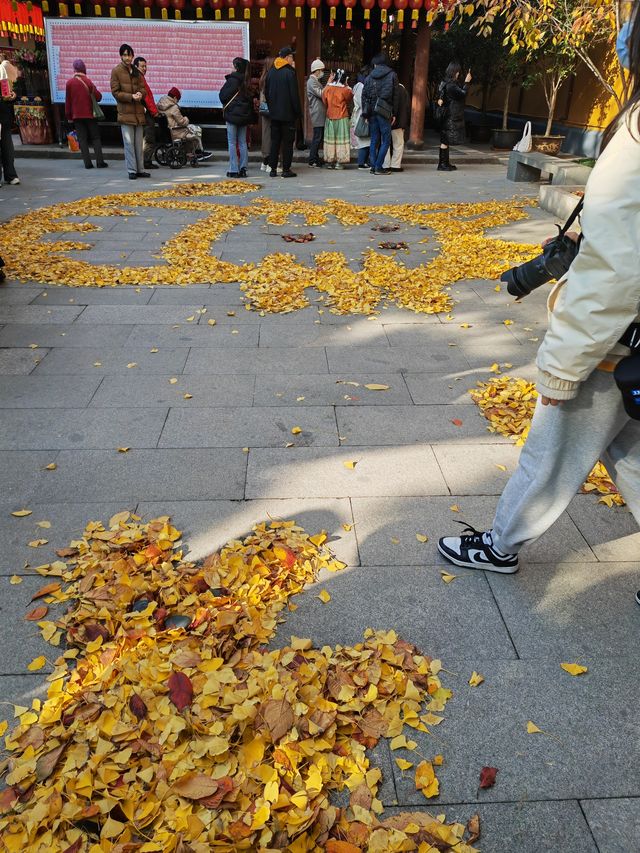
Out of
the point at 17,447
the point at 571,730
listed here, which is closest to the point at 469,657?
the point at 571,730

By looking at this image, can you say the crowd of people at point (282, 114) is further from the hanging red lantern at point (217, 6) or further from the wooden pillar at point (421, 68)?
the hanging red lantern at point (217, 6)

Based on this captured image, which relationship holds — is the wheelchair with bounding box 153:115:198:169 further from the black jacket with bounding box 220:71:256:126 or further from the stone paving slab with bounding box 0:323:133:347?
the stone paving slab with bounding box 0:323:133:347

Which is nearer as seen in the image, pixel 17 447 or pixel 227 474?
pixel 227 474

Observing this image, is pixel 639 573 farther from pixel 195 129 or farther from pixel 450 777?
pixel 195 129

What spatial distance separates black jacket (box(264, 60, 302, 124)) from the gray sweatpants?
11257 millimetres

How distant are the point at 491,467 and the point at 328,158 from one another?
40.8 ft

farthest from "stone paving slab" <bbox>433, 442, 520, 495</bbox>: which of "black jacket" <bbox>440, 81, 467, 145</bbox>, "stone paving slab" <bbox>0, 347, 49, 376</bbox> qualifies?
"black jacket" <bbox>440, 81, 467, 145</bbox>

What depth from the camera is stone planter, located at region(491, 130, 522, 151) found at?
17875 mm

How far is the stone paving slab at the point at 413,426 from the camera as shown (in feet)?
12.9

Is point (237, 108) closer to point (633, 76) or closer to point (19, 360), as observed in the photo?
point (19, 360)

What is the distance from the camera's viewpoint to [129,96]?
11.6 metres

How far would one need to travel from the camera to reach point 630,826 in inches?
74.6

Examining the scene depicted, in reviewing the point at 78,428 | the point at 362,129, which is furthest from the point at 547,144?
the point at 78,428

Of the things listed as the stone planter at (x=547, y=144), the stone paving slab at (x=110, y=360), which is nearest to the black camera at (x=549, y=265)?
the stone paving slab at (x=110, y=360)
